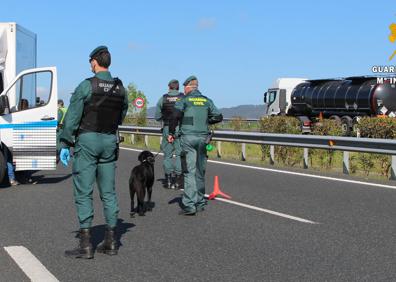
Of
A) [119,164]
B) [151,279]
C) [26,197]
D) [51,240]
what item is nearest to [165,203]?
[26,197]

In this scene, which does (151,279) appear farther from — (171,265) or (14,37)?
(14,37)

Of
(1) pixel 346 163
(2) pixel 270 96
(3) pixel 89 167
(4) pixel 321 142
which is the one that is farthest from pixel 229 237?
(2) pixel 270 96

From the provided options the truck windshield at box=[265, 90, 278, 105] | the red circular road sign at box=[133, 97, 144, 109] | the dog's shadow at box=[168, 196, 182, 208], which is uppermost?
the truck windshield at box=[265, 90, 278, 105]

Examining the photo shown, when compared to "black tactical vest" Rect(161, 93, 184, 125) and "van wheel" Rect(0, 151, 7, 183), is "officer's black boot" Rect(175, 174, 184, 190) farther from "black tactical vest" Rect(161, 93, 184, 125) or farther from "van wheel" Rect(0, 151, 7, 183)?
"van wheel" Rect(0, 151, 7, 183)

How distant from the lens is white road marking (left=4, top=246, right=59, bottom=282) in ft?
16.3

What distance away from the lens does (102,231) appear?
7035 mm

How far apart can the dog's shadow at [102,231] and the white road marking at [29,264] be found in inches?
27.5

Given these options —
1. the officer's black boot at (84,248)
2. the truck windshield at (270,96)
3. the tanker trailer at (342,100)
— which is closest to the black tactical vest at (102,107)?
the officer's black boot at (84,248)

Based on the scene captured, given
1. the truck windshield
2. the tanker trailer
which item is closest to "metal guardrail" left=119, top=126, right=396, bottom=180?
the tanker trailer

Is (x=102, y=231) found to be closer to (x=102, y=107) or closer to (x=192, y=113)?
(x=102, y=107)

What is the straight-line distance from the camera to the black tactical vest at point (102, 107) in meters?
5.73

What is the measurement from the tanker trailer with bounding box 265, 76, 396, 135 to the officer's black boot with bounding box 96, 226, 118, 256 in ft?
85.5

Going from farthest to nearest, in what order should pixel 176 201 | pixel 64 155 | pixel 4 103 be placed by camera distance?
1. pixel 4 103
2. pixel 176 201
3. pixel 64 155

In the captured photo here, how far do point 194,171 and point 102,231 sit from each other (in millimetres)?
1860
